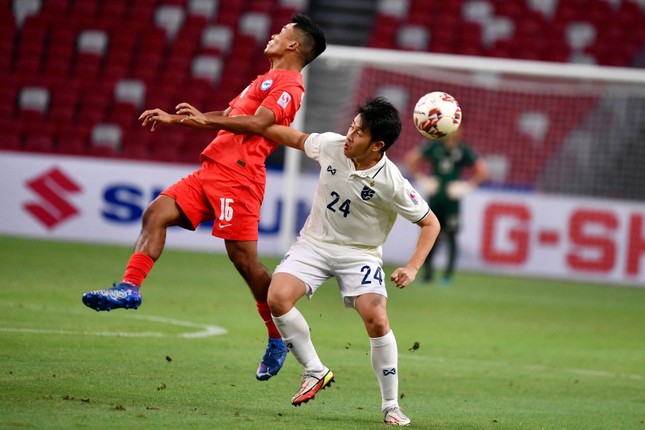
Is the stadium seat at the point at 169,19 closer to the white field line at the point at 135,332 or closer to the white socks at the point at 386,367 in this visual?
the white field line at the point at 135,332

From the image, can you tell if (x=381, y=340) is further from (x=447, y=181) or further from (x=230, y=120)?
(x=447, y=181)

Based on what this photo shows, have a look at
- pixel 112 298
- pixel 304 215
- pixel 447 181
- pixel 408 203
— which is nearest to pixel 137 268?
pixel 112 298

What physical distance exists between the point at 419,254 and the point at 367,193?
508 millimetres

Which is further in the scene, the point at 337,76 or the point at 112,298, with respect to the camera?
the point at 337,76

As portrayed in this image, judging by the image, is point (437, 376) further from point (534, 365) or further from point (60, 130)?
point (60, 130)

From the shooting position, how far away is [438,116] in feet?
24.2

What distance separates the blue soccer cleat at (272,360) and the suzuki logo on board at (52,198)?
1113 centimetres

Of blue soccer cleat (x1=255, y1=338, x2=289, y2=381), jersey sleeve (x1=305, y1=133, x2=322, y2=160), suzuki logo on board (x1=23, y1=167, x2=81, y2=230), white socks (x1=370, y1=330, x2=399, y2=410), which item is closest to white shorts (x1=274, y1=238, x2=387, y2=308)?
white socks (x1=370, y1=330, x2=399, y2=410)

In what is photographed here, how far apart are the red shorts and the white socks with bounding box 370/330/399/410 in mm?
1495

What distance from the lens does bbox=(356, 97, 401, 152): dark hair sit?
22.3 ft

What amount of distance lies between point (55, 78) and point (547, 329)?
12.5 meters

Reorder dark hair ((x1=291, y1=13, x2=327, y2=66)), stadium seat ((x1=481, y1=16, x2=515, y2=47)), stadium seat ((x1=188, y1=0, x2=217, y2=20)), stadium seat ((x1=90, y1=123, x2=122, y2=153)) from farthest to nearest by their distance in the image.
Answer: stadium seat ((x1=481, y1=16, x2=515, y2=47))
stadium seat ((x1=188, y1=0, x2=217, y2=20))
stadium seat ((x1=90, y1=123, x2=122, y2=153))
dark hair ((x1=291, y1=13, x2=327, y2=66))

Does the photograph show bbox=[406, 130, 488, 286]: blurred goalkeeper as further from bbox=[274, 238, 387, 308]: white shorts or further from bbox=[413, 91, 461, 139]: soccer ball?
bbox=[274, 238, 387, 308]: white shorts

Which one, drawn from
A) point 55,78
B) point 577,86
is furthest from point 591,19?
point 55,78
